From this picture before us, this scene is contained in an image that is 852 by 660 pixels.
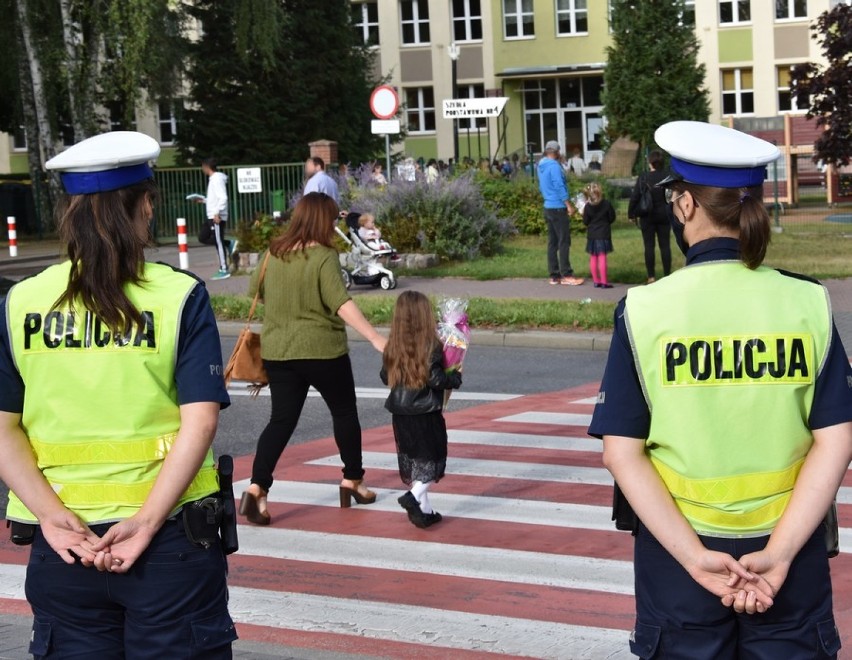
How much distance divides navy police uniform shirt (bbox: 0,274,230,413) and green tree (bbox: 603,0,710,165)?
4623 centimetres

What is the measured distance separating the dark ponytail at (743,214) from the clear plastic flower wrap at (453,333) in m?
4.36

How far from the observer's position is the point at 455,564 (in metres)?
6.77

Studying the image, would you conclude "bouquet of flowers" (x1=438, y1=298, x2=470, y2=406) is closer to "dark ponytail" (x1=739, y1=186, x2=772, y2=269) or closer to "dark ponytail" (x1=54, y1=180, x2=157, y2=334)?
"dark ponytail" (x1=54, y1=180, x2=157, y2=334)

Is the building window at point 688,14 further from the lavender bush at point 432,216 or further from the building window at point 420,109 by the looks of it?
the lavender bush at point 432,216

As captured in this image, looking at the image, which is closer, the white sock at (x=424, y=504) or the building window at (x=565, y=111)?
the white sock at (x=424, y=504)

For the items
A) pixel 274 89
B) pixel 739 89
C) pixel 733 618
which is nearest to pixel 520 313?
pixel 733 618

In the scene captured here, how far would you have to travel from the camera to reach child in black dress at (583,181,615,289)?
60.4ft

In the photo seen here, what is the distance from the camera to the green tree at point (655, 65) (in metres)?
48.7

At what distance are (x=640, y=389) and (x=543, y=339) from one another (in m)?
12.1

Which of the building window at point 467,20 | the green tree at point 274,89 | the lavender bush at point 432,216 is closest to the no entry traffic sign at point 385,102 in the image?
the lavender bush at point 432,216

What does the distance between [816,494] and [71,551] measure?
5.42 ft

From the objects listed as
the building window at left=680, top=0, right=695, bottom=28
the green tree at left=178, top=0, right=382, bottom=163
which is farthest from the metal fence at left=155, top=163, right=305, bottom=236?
the building window at left=680, top=0, right=695, bottom=28

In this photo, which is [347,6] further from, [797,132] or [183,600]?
[183,600]

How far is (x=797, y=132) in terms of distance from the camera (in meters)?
34.0
